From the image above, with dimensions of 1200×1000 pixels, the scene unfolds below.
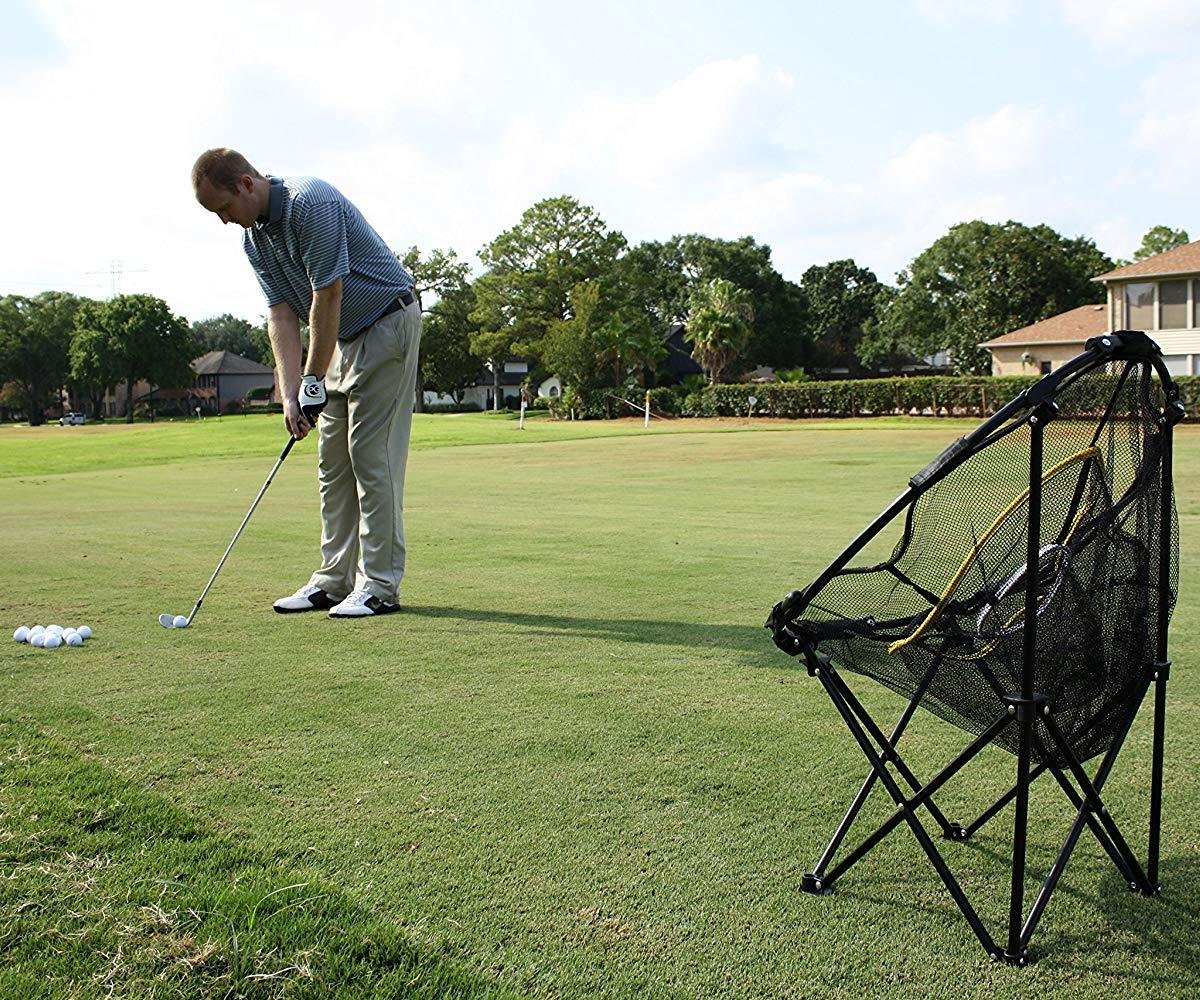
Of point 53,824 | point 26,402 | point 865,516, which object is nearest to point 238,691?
point 53,824

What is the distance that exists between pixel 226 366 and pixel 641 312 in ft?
238

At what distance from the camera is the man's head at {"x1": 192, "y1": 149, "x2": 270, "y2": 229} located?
5.85 meters

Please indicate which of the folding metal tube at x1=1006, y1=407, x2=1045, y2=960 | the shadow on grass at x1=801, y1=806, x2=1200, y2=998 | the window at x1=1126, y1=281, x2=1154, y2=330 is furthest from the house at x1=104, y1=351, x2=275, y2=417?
the folding metal tube at x1=1006, y1=407, x2=1045, y2=960

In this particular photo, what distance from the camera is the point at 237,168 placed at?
5879 mm

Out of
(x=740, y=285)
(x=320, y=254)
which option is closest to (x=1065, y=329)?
(x=740, y=285)

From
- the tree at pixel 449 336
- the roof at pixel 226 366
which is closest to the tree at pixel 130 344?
the tree at pixel 449 336

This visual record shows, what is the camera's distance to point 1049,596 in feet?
8.49

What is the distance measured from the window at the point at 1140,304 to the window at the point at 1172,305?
1.29 feet

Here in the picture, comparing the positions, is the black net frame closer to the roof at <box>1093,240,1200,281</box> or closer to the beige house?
the beige house

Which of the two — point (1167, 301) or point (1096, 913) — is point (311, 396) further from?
point (1167, 301)

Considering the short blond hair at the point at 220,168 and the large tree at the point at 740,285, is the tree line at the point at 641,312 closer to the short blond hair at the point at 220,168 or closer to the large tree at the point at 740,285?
the large tree at the point at 740,285

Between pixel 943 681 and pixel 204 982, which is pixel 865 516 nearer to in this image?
pixel 943 681

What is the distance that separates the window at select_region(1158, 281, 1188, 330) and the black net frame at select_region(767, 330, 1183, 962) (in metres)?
53.6

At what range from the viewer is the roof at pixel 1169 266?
49.0 meters
